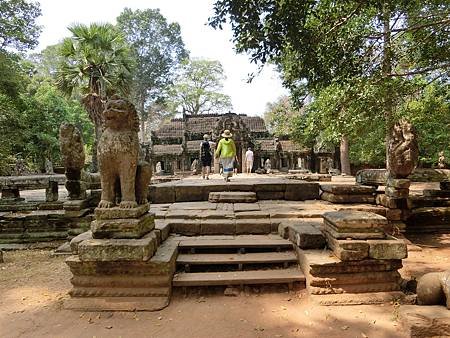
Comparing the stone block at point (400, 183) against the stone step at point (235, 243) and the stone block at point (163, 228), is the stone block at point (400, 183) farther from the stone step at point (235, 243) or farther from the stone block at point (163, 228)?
the stone block at point (163, 228)

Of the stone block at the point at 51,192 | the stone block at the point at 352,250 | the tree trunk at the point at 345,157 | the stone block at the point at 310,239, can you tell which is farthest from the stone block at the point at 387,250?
the tree trunk at the point at 345,157

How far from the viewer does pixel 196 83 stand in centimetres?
3459

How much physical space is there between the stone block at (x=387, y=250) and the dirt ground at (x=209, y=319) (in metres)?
0.52

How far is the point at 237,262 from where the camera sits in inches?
157

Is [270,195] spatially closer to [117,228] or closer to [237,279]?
[237,279]

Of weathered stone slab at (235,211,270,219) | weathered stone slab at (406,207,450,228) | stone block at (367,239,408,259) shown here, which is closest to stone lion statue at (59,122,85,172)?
weathered stone slab at (235,211,270,219)

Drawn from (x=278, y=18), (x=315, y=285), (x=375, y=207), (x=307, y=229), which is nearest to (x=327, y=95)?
(x=375, y=207)

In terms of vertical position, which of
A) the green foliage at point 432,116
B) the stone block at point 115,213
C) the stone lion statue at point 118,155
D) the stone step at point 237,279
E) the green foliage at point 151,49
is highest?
the green foliage at point 151,49

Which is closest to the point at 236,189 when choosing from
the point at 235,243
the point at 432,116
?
the point at 235,243

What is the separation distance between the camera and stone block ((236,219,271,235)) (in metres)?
4.78

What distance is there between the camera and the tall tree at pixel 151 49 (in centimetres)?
3519

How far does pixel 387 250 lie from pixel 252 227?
1916mm

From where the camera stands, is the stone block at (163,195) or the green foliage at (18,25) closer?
the stone block at (163,195)

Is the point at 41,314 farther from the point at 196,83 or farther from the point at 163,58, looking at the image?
the point at 163,58
